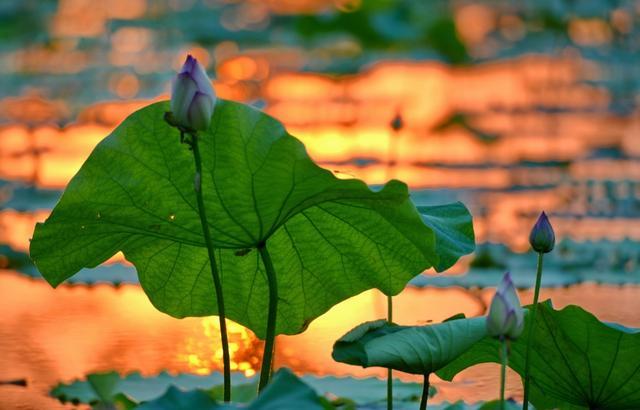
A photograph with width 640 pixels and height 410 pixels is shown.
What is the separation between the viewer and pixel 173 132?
1.37 metres

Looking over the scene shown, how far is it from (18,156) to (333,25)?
112 inches

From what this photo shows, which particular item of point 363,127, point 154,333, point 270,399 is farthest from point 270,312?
point 363,127

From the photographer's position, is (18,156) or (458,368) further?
(18,156)

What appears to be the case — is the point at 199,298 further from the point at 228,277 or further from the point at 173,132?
the point at 173,132

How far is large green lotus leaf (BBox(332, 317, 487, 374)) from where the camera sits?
51.3 inches

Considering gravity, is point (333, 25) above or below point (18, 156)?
→ above

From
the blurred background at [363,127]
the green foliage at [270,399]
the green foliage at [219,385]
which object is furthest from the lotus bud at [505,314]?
the green foliage at [219,385]

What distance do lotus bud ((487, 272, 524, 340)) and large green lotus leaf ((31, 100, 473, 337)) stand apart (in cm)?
21

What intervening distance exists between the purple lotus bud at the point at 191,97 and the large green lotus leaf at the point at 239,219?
124mm

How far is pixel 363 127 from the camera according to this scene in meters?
5.79

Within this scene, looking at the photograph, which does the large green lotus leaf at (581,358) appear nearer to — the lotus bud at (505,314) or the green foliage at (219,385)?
the lotus bud at (505,314)

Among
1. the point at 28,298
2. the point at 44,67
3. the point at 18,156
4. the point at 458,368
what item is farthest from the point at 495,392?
the point at 44,67

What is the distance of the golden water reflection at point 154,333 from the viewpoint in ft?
6.98

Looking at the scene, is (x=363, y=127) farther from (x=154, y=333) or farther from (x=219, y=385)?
(x=219, y=385)
